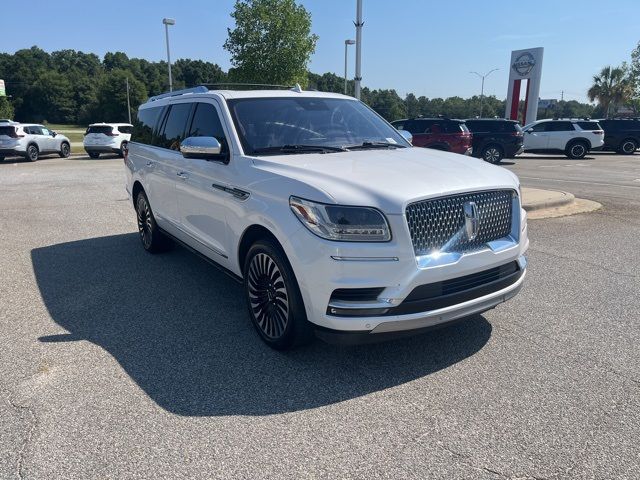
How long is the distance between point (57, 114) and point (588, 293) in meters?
109

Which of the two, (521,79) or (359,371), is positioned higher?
(521,79)

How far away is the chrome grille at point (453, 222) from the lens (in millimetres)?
3258

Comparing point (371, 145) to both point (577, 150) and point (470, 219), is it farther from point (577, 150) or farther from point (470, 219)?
point (577, 150)

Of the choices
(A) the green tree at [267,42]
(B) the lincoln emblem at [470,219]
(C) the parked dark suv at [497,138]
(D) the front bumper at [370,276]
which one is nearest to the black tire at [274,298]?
(D) the front bumper at [370,276]

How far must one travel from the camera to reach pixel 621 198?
1166 centimetres

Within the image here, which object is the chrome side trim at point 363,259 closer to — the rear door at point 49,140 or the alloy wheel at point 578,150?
the rear door at point 49,140

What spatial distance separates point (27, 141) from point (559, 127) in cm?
2528

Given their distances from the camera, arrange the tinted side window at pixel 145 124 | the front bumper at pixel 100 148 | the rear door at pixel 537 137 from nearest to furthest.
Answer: the tinted side window at pixel 145 124 → the front bumper at pixel 100 148 → the rear door at pixel 537 137

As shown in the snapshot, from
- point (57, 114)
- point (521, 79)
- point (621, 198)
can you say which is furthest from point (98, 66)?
point (621, 198)

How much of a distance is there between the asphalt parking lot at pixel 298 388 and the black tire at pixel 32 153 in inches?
785

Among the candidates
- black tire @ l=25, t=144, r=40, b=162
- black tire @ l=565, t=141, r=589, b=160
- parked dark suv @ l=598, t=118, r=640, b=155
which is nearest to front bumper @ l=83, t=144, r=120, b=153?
black tire @ l=25, t=144, r=40, b=162

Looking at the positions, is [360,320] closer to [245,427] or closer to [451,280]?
[451,280]

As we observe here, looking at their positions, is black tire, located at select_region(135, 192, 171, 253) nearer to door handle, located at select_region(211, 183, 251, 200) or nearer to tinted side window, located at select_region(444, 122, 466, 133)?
door handle, located at select_region(211, 183, 251, 200)

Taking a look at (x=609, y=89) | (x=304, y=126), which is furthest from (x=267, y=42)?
(x=609, y=89)
